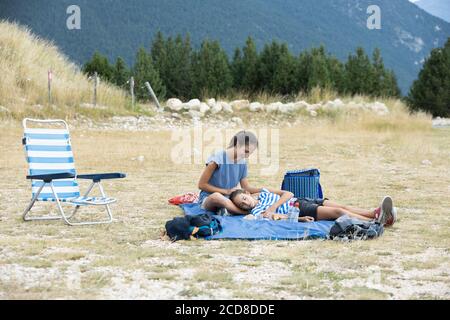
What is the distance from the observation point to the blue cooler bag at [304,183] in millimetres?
7141

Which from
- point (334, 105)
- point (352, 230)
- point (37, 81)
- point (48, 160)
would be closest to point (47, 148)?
point (48, 160)

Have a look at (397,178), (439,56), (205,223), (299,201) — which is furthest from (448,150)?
(439,56)

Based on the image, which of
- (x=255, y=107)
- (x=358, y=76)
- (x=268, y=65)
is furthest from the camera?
(x=358, y=76)

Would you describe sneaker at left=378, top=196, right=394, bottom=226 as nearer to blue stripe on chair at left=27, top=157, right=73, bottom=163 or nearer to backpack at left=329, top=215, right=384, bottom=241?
backpack at left=329, top=215, right=384, bottom=241

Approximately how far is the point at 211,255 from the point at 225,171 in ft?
5.42

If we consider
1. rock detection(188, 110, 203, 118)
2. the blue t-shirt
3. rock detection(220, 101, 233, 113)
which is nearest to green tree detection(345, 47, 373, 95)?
rock detection(220, 101, 233, 113)

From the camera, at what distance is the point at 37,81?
17469mm

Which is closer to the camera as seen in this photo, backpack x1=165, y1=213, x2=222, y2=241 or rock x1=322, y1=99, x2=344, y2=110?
backpack x1=165, y1=213, x2=222, y2=241

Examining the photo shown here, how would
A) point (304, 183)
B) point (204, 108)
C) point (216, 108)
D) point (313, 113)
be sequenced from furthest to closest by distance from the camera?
point (313, 113)
point (216, 108)
point (204, 108)
point (304, 183)

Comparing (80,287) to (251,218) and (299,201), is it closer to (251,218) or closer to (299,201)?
(251,218)

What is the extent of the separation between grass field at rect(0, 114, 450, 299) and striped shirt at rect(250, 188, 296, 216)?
2.67ft

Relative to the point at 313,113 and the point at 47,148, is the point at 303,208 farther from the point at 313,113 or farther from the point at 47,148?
the point at 313,113

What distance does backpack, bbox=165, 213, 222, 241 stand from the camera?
565 cm

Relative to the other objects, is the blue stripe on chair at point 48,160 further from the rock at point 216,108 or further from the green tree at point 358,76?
the green tree at point 358,76
